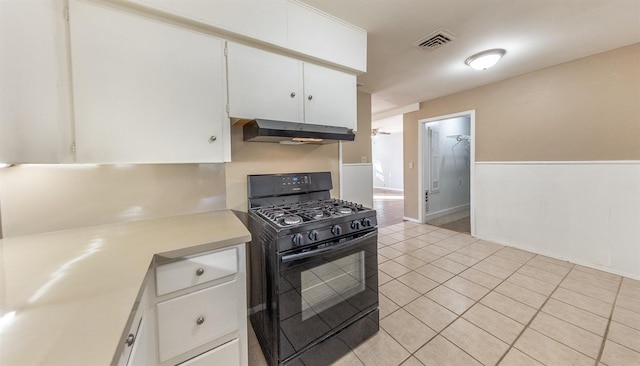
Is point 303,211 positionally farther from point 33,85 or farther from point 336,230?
point 33,85

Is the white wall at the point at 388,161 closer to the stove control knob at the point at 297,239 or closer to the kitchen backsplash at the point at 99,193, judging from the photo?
the kitchen backsplash at the point at 99,193

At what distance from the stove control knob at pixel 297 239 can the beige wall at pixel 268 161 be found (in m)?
0.74

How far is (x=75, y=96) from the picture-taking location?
1106 mm

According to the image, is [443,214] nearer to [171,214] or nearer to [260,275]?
[260,275]

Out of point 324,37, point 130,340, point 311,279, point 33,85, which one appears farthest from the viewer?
point 324,37

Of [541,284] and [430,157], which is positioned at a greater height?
[430,157]

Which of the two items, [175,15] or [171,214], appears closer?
[175,15]

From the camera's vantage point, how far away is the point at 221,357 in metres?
1.18

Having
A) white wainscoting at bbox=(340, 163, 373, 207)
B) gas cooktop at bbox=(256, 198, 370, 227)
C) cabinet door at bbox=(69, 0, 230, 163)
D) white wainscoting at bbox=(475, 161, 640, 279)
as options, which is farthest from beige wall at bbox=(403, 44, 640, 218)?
cabinet door at bbox=(69, 0, 230, 163)

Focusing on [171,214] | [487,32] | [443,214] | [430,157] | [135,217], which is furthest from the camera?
[443,214]

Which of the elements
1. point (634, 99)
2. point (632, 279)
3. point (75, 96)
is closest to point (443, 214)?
point (632, 279)

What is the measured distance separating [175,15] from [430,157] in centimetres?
458

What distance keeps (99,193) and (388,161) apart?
9.62 m

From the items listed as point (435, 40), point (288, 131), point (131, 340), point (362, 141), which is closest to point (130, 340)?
point (131, 340)
